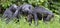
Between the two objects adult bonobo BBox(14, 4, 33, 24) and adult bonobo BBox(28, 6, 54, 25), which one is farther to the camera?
adult bonobo BBox(14, 4, 33, 24)

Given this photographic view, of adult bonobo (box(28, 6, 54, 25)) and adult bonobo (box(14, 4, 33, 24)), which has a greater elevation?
adult bonobo (box(14, 4, 33, 24))

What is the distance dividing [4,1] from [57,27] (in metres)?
3.31

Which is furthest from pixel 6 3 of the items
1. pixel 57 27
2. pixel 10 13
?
pixel 57 27

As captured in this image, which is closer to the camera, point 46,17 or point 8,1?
point 46,17

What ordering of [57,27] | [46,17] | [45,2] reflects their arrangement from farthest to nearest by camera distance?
[45,2] → [46,17] → [57,27]

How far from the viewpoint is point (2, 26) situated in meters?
4.96

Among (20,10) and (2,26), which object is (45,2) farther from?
(2,26)

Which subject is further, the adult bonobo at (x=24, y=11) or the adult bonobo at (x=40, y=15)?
the adult bonobo at (x=24, y=11)

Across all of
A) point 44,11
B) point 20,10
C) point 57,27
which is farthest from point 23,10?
point 57,27

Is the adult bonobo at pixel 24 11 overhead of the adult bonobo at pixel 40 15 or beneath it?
overhead

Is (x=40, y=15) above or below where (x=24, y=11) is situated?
below

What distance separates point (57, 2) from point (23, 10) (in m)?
1.89

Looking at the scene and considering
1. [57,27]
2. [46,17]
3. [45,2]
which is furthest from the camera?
[45,2]

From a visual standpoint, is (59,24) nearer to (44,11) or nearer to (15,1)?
(44,11)
